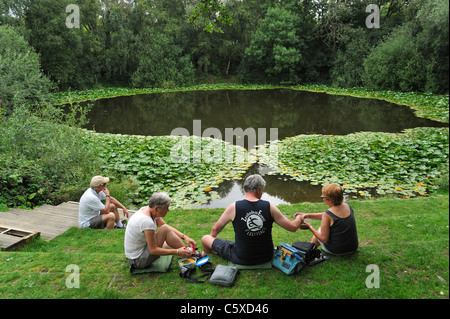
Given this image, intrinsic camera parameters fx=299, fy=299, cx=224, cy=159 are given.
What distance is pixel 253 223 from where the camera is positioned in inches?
119

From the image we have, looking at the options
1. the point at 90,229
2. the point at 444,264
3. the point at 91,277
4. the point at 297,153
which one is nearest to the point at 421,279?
the point at 444,264

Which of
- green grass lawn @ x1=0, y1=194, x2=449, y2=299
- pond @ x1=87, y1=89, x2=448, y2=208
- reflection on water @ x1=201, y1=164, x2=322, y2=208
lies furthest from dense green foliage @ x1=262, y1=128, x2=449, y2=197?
green grass lawn @ x1=0, y1=194, x2=449, y2=299

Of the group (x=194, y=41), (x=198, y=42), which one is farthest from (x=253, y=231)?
(x=194, y=41)

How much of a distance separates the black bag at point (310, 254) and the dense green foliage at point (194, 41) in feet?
66.0

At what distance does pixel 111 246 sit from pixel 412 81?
1806 centimetres

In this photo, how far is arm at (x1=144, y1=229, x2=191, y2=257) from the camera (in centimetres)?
311

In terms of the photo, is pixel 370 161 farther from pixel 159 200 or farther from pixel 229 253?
pixel 159 200

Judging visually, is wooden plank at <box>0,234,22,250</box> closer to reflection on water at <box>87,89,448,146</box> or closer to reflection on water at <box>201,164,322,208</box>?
reflection on water at <box>201,164,322,208</box>

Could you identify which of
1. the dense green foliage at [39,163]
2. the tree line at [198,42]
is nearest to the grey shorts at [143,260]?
the dense green foliage at [39,163]

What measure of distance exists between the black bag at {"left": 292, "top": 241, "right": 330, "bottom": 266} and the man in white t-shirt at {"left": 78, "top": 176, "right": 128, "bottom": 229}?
294 cm

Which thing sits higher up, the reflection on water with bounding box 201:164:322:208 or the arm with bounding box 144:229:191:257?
the arm with bounding box 144:229:191:257

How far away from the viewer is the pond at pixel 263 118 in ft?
24.0

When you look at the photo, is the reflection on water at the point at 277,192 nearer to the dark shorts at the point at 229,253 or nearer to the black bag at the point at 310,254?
the dark shorts at the point at 229,253
